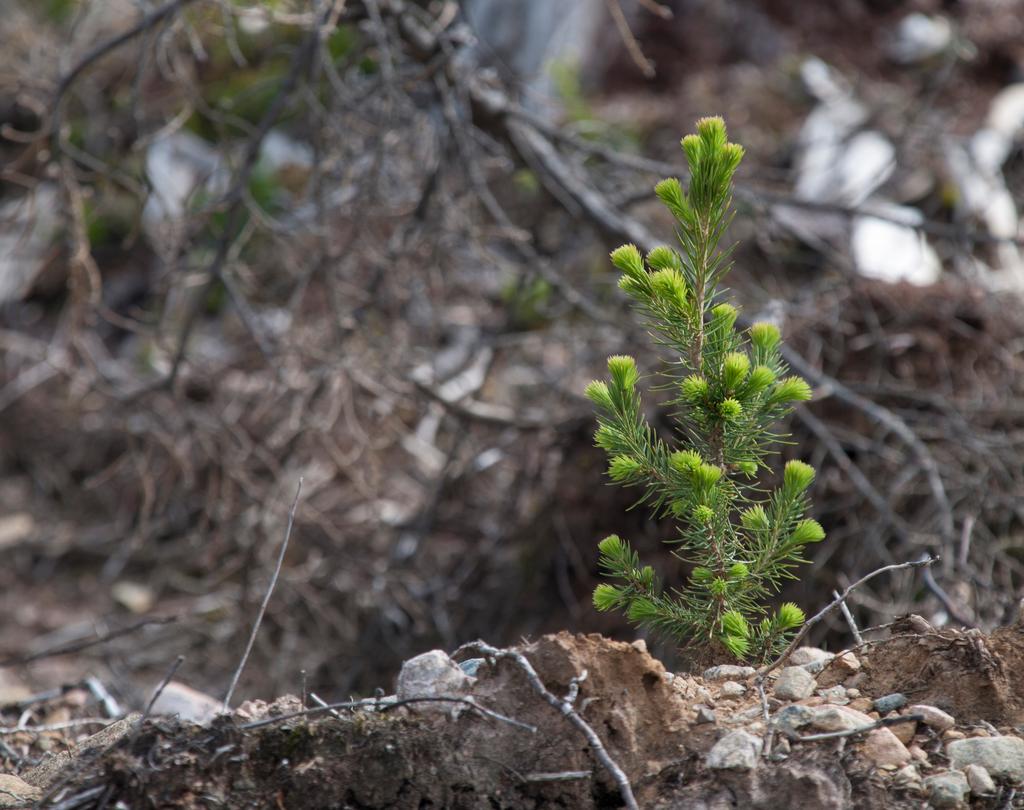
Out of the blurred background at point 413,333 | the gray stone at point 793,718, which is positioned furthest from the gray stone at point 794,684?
the blurred background at point 413,333

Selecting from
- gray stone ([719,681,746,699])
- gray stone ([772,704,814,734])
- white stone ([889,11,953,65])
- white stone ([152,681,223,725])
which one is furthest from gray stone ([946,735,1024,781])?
white stone ([889,11,953,65])

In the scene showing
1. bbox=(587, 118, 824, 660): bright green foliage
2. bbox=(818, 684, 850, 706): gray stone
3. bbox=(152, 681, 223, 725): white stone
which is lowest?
bbox=(152, 681, 223, 725): white stone

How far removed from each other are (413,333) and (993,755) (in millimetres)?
4207

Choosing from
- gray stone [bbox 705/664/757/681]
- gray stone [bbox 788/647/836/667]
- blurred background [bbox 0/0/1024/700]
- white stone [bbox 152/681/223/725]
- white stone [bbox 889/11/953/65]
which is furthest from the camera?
white stone [bbox 889/11/953/65]

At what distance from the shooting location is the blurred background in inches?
162

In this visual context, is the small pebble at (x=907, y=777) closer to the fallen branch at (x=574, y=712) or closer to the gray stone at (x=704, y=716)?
the gray stone at (x=704, y=716)

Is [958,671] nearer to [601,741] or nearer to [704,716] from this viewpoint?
[704,716]

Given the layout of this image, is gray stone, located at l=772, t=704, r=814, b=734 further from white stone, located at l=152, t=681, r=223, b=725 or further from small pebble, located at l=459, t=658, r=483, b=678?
white stone, located at l=152, t=681, r=223, b=725

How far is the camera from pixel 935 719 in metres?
1.97

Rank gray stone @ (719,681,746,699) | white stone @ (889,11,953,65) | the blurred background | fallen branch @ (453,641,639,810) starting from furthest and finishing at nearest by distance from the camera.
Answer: white stone @ (889,11,953,65) → the blurred background → gray stone @ (719,681,746,699) → fallen branch @ (453,641,639,810)

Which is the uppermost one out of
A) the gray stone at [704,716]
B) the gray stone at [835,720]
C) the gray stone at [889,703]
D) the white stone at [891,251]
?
the gray stone at [835,720]

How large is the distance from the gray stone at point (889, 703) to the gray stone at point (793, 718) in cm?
16

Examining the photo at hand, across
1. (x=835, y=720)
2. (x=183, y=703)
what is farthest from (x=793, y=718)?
(x=183, y=703)

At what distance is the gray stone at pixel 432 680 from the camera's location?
6.70ft
